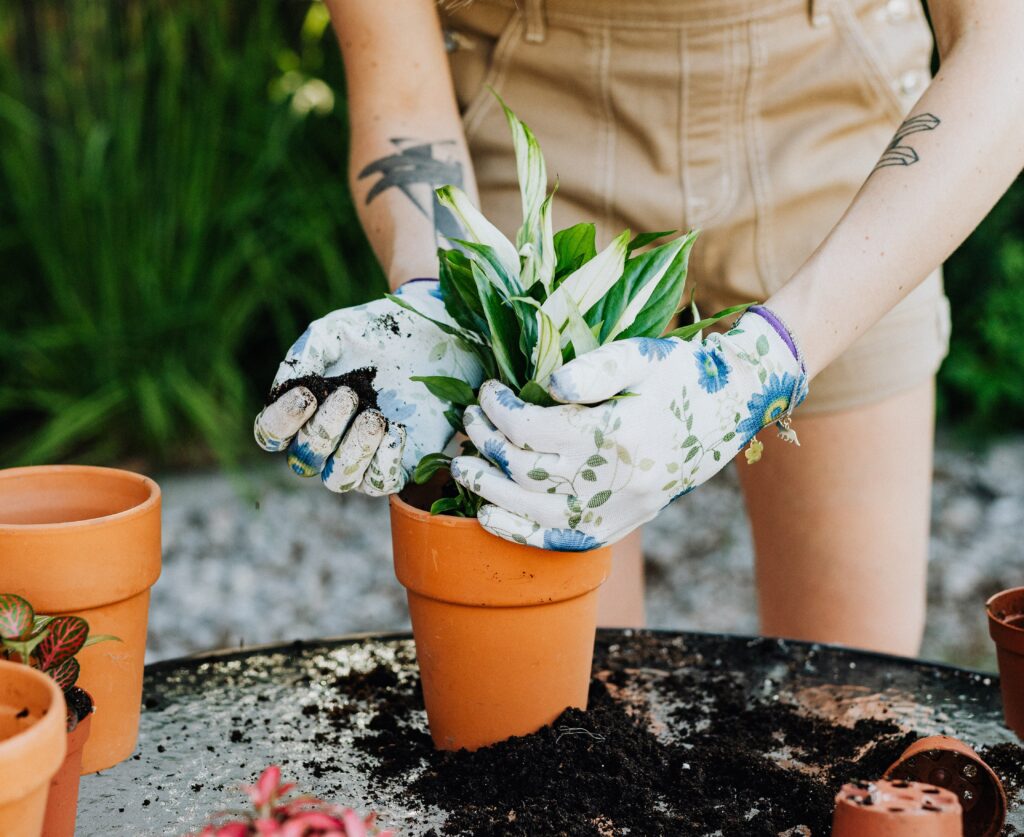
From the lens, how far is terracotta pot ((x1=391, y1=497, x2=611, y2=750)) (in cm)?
107

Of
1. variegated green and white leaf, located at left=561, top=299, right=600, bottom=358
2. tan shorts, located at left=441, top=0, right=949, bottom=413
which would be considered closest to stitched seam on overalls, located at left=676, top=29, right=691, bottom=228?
tan shorts, located at left=441, top=0, right=949, bottom=413

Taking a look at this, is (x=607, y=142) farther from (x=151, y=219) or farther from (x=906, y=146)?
(x=151, y=219)

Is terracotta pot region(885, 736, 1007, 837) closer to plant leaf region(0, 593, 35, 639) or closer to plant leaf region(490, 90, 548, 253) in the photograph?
plant leaf region(490, 90, 548, 253)

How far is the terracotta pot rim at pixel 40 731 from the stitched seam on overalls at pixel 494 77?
98cm

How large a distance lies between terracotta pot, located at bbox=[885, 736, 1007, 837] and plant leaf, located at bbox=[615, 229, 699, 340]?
44 cm

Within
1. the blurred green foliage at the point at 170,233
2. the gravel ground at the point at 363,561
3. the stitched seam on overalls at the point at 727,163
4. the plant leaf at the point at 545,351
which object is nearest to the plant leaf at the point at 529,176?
the plant leaf at the point at 545,351

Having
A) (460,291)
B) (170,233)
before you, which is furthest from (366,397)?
(170,233)

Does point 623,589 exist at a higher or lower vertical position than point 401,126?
lower

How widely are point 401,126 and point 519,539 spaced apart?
26.6 inches

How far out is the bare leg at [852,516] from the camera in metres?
1.60

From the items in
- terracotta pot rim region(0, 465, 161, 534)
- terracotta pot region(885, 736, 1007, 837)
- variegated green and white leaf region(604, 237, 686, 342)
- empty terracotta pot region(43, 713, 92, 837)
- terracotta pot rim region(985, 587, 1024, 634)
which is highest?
variegated green and white leaf region(604, 237, 686, 342)

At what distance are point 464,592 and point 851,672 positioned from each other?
1.59ft

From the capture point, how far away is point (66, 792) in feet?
3.00

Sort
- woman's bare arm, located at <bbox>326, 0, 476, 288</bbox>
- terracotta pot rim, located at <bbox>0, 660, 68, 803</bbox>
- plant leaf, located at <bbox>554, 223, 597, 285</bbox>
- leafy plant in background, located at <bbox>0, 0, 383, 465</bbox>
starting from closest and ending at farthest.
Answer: terracotta pot rim, located at <bbox>0, 660, 68, 803</bbox> < plant leaf, located at <bbox>554, 223, 597, 285</bbox> < woman's bare arm, located at <bbox>326, 0, 476, 288</bbox> < leafy plant in background, located at <bbox>0, 0, 383, 465</bbox>
